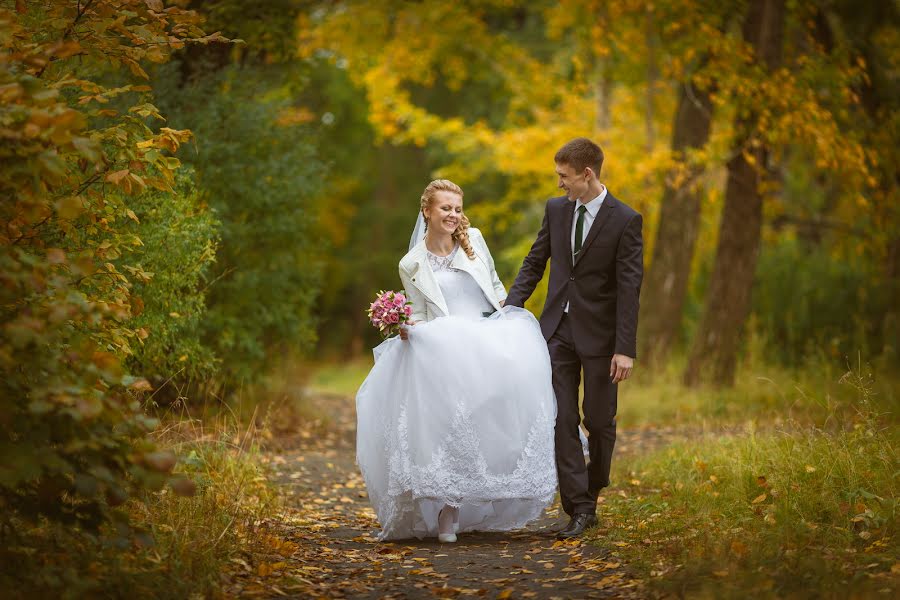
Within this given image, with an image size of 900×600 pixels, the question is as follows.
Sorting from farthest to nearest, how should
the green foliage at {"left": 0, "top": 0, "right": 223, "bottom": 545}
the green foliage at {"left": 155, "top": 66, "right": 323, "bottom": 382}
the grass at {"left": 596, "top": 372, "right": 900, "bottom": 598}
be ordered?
the green foliage at {"left": 155, "top": 66, "right": 323, "bottom": 382}
the grass at {"left": 596, "top": 372, "right": 900, "bottom": 598}
the green foliage at {"left": 0, "top": 0, "right": 223, "bottom": 545}

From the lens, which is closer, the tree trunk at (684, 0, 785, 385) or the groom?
the groom

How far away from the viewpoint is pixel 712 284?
12016 mm

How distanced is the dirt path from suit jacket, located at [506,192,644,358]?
1.21 meters

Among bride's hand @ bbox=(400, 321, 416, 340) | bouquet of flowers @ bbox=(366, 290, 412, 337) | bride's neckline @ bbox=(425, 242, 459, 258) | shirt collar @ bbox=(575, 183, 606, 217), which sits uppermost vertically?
shirt collar @ bbox=(575, 183, 606, 217)

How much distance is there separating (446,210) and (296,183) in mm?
3989

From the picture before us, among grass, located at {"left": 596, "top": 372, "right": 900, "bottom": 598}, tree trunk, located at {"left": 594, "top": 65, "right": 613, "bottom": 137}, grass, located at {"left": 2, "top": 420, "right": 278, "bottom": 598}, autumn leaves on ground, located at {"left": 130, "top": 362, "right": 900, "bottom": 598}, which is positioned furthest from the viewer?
tree trunk, located at {"left": 594, "top": 65, "right": 613, "bottom": 137}

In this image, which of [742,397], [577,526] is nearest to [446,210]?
[577,526]

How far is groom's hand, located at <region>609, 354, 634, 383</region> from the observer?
575cm

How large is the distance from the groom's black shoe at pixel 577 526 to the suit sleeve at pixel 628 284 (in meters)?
1.06

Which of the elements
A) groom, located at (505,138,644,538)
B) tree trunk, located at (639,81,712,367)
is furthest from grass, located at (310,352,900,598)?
tree trunk, located at (639,81,712,367)

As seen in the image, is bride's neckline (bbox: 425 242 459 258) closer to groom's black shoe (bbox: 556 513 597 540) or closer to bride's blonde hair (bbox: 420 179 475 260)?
bride's blonde hair (bbox: 420 179 475 260)

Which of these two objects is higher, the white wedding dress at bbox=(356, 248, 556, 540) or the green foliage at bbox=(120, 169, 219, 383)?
the green foliage at bbox=(120, 169, 219, 383)

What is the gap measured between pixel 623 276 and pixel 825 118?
18.8 feet

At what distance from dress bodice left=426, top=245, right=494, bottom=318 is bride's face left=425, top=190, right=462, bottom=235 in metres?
0.19
